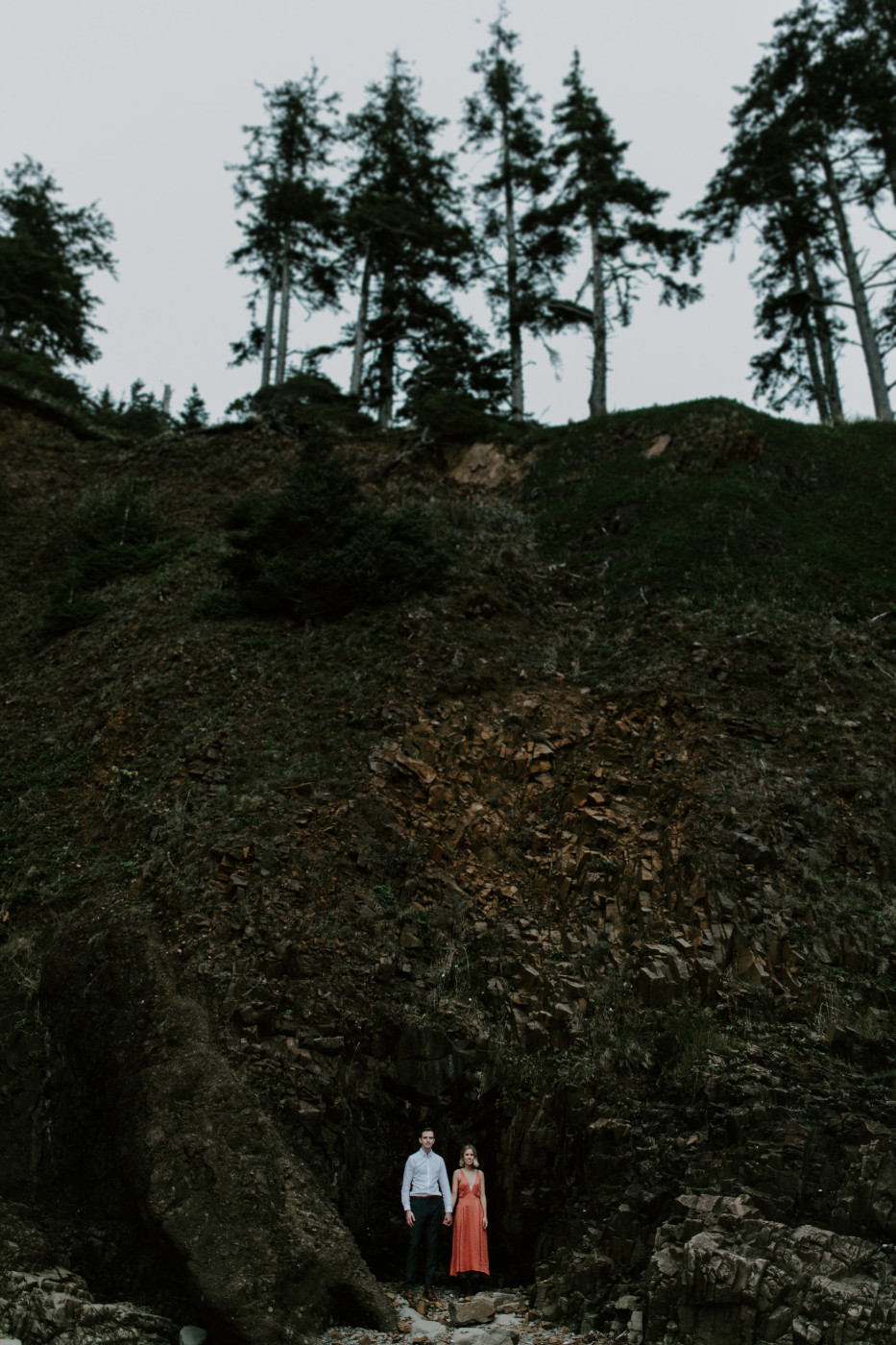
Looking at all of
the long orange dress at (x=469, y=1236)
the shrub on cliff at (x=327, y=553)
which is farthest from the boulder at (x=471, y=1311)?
the shrub on cliff at (x=327, y=553)

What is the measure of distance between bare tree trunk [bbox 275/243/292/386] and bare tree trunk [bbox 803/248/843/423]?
16.3 meters

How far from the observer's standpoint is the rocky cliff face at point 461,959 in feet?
21.6

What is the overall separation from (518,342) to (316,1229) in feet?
76.2

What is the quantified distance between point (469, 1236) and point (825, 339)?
2606 cm

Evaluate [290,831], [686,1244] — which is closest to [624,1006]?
[686,1244]

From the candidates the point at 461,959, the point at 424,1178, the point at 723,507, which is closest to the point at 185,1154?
the point at 424,1178

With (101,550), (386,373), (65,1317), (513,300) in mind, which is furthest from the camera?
(386,373)

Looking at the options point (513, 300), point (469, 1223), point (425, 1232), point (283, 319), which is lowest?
point (425, 1232)

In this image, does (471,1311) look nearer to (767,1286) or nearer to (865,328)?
(767,1286)

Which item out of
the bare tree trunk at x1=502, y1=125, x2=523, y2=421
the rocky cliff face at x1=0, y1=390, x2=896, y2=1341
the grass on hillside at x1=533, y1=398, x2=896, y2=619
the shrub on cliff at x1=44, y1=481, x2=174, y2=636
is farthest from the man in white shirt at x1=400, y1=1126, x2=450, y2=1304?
the bare tree trunk at x1=502, y1=125, x2=523, y2=421

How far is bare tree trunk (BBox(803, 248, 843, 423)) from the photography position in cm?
2519

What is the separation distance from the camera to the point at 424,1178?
744 cm

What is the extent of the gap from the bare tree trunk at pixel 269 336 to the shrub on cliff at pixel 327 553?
41.7 feet

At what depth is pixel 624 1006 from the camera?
8.66 m
